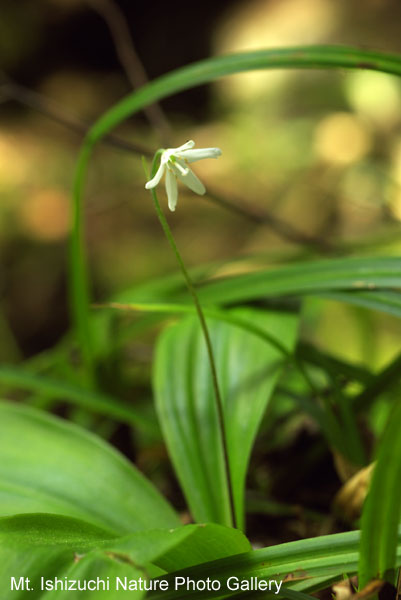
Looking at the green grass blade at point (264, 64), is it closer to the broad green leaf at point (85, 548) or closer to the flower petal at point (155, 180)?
the flower petal at point (155, 180)

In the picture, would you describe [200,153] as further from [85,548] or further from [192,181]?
[85,548]

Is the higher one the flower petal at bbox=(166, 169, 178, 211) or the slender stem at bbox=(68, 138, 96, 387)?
the slender stem at bbox=(68, 138, 96, 387)

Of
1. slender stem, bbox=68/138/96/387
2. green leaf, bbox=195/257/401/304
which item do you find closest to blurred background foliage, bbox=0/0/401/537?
slender stem, bbox=68/138/96/387

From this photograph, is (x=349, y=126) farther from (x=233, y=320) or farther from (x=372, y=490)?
(x=372, y=490)

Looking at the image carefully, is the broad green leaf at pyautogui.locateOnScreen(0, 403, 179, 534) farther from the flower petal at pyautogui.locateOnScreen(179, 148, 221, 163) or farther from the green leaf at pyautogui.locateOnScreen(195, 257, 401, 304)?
the flower petal at pyautogui.locateOnScreen(179, 148, 221, 163)

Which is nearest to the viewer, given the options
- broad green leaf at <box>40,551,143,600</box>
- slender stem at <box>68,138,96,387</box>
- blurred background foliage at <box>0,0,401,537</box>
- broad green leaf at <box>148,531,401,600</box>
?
broad green leaf at <box>40,551,143,600</box>

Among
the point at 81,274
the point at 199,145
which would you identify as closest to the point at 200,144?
the point at 199,145
